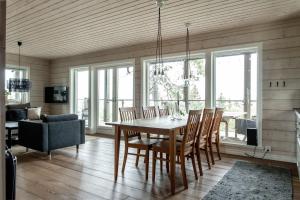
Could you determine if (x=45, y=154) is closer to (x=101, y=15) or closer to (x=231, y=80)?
(x=101, y=15)

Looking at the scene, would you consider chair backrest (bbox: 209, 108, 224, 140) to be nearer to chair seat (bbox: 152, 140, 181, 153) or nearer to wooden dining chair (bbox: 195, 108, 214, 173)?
wooden dining chair (bbox: 195, 108, 214, 173)

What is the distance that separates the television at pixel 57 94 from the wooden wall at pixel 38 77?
0.21m

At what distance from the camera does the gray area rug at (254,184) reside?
2564 mm

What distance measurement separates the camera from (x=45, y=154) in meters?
4.46

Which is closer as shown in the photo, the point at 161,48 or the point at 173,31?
the point at 173,31

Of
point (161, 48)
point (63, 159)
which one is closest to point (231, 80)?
point (161, 48)

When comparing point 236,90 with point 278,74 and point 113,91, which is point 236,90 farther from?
point 113,91

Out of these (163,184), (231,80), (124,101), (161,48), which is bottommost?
(163,184)

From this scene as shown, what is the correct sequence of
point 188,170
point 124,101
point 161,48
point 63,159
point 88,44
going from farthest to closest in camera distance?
point 124,101 < point 88,44 < point 161,48 < point 63,159 < point 188,170

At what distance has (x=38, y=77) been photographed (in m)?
7.84

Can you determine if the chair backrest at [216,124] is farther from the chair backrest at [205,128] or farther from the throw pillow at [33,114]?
the throw pillow at [33,114]

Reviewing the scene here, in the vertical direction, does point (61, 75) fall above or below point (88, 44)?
below

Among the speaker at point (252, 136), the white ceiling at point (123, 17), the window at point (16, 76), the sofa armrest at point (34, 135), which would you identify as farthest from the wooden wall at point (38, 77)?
the speaker at point (252, 136)

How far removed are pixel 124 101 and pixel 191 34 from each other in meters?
2.72
